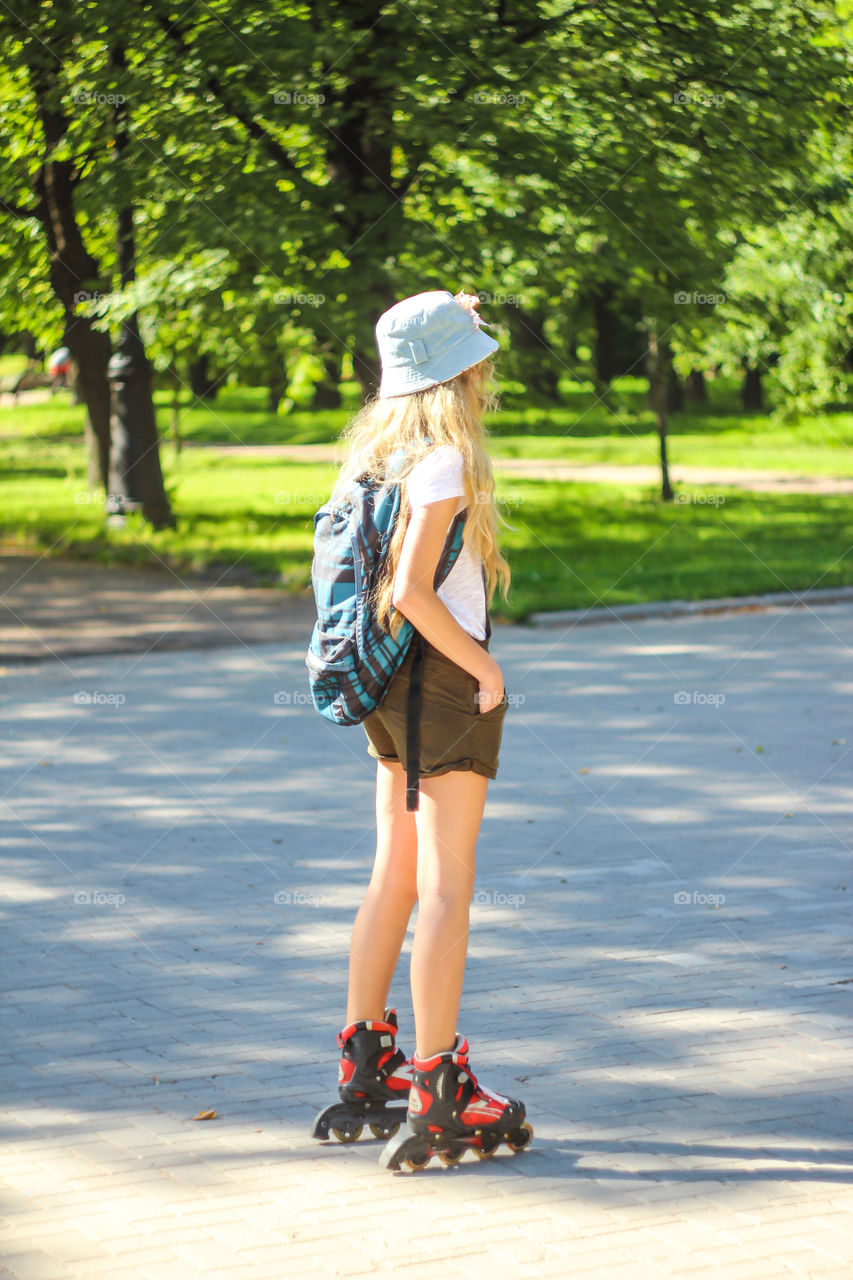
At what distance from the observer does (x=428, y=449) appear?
10.9ft

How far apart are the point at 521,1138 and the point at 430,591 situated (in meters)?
1.28

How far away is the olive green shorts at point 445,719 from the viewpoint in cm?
339

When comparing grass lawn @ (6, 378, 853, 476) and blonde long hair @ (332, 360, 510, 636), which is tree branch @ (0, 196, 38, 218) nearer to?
grass lawn @ (6, 378, 853, 476)

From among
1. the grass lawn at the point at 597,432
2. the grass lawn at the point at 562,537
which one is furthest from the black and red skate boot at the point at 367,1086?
the grass lawn at the point at 597,432

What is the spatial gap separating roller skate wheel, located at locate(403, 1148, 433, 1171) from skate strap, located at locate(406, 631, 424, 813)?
0.76 meters

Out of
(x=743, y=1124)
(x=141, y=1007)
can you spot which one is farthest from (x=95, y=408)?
(x=743, y=1124)

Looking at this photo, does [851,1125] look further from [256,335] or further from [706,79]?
[256,335]

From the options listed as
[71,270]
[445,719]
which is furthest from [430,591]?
[71,270]

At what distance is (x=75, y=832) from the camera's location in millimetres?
6449

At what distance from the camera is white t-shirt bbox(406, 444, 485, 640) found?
3.27 m

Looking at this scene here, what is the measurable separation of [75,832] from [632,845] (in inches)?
92.3

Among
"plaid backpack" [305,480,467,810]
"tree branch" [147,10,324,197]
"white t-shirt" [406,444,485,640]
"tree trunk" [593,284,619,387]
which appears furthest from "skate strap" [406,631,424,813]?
"tree trunk" [593,284,619,387]

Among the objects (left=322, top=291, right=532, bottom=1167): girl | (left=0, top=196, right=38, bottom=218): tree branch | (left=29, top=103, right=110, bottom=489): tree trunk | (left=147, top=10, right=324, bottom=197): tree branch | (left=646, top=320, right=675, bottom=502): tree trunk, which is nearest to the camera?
(left=322, top=291, right=532, bottom=1167): girl

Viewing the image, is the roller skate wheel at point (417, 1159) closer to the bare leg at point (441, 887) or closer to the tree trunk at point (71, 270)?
the bare leg at point (441, 887)
